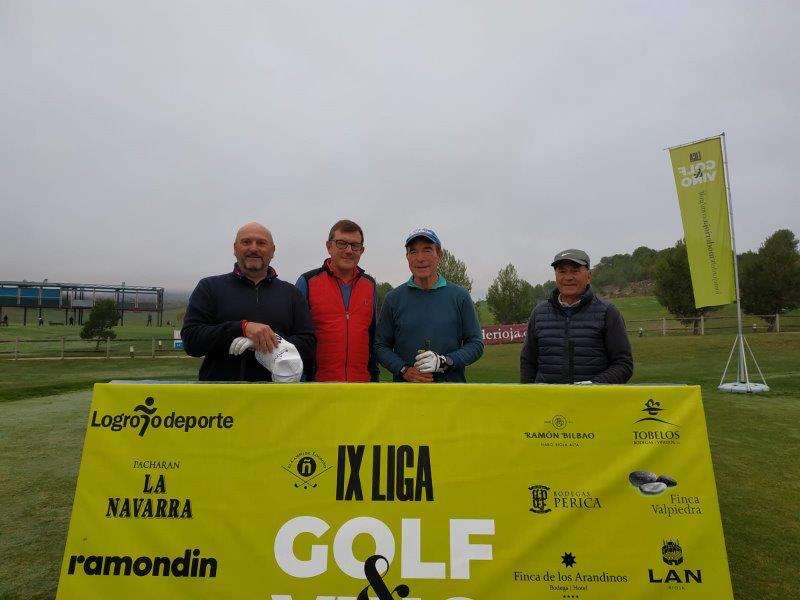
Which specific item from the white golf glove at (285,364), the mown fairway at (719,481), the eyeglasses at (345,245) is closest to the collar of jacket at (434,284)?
the eyeglasses at (345,245)

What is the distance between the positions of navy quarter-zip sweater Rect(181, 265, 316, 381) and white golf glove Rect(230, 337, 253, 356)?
8 cm

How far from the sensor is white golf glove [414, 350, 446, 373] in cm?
314

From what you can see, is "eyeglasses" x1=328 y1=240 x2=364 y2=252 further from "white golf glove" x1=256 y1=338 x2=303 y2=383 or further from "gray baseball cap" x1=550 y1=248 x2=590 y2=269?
"gray baseball cap" x1=550 y1=248 x2=590 y2=269

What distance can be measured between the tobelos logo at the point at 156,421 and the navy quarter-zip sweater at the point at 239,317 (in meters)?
0.49

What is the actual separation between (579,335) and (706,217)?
9.91 meters

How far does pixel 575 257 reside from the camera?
3.47 metres

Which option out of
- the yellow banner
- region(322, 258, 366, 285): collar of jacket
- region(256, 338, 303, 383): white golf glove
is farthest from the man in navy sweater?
the yellow banner

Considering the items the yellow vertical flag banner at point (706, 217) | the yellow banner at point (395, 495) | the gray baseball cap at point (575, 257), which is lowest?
the yellow banner at point (395, 495)

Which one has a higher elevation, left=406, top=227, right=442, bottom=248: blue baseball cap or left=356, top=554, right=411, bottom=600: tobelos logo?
left=406, top=227, right=442, bottom=248: blue baseball cap

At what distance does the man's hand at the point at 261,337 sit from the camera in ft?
8.94

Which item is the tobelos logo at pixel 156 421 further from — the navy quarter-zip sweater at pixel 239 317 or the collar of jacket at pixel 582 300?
the collar of jacket at pixel 582 300

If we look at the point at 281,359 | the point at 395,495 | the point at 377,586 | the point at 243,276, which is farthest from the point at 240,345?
the point at 377,586

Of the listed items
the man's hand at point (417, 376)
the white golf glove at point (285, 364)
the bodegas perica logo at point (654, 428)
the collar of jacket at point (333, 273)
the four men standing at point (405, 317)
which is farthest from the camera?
the collar of jacket at point (333, 273)

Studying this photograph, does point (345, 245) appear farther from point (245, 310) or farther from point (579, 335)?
point (579, 335)
